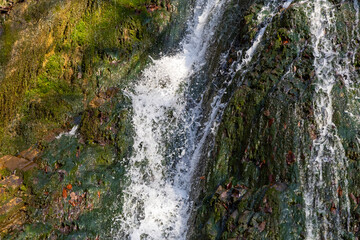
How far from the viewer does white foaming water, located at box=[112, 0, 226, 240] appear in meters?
6.04

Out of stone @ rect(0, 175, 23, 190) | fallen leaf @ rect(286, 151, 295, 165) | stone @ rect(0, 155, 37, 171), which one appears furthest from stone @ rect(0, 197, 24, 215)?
fallen leaf @ rect(286, 151, 295, 165)

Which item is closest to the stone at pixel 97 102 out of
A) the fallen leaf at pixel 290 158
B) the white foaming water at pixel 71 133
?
the white foaming water at pixel 71 133

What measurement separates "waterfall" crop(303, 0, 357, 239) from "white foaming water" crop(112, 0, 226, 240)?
2.19m

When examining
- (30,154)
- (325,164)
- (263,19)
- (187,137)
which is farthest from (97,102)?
(325,164)

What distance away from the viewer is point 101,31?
314 inches

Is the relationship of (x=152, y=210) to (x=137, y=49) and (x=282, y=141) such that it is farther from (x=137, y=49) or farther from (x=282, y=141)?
(x=137, y=49)

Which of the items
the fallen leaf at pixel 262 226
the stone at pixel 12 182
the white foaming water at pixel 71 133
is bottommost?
the fallen leaf at pixel 262 226

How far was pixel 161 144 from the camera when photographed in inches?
275

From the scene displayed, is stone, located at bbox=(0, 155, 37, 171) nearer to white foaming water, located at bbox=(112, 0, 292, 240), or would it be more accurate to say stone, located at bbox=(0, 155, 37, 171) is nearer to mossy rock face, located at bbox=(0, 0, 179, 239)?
mossy rock face, located at bbox=(0, 0, 179, 239)

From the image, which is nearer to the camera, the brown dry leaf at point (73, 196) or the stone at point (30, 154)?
the brown dry leaf at point (73, 196)

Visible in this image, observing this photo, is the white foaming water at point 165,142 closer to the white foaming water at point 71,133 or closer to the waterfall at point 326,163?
the white foaming water at point 71,133

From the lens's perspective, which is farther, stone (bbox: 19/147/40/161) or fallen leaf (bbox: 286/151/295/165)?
stone (bbox: 19/147/40/161)

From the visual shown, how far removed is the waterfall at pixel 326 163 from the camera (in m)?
4.34

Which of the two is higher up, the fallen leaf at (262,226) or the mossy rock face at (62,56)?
the mossy rock face at (62,56)
